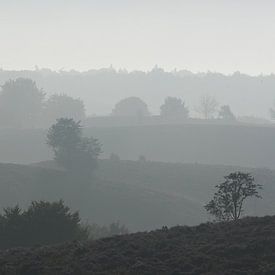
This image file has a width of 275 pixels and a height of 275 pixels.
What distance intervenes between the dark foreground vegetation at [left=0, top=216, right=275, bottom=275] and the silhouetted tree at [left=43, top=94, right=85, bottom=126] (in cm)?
14139

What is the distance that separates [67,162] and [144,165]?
20665 millimetres

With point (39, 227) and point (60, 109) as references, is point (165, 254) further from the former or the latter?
point (60, 109)

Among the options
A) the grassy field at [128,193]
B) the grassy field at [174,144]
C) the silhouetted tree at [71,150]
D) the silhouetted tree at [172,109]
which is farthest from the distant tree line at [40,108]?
the silhouetted tree at [71,150]

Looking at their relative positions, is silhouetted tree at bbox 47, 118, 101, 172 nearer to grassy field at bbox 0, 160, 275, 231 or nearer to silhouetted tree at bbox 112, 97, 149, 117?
grassy field at bbox 0, 160, 275, 231

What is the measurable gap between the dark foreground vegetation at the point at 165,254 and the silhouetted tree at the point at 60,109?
464 feet

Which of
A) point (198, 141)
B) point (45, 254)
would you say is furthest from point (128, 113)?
point (45, 254)

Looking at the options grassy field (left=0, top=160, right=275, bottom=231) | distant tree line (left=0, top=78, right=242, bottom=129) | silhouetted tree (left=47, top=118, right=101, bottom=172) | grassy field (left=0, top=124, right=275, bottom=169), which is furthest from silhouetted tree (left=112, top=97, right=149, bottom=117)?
silhouetted tree (left=47, top=118, right=101, bottom=172)

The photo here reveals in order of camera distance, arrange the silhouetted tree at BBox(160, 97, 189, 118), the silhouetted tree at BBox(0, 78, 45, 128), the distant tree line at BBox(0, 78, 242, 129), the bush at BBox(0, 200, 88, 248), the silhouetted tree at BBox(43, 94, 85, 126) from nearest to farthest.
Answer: the bush at BBox(0, 200, 88, 248) → the silhouetted tree at BBox(0, 78, 45, 128) → the distant tree line at BBox(0, 78, 242, 129) → the silhouetted tree at BBox(43, 94, 85, 126) → the silhouetted tree at BBox(160, 97, 189, 118)

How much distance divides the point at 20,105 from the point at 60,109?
15.6 metres

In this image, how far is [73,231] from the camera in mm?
40844

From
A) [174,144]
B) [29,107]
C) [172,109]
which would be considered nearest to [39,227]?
[174,144]

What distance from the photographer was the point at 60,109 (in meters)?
170

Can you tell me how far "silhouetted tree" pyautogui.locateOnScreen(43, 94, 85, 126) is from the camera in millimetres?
169875

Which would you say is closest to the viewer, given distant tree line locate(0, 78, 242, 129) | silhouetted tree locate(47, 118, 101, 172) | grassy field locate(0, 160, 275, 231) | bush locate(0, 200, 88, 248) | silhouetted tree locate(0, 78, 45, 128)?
bush locate(0, 200, 88, 248)
